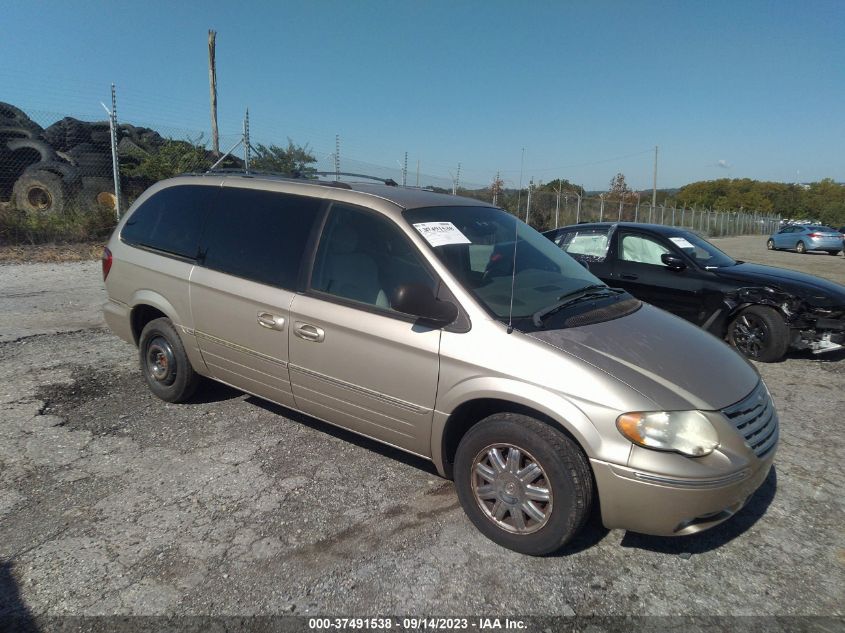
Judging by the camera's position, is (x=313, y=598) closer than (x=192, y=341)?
Yes

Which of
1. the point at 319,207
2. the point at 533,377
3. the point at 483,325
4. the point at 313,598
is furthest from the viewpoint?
the point at 319,207

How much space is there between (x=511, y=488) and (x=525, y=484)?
0.09 m

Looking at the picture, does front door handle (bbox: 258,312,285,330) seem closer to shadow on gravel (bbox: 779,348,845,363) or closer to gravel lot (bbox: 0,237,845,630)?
gravel lot (bbox: 0,237,845,630)

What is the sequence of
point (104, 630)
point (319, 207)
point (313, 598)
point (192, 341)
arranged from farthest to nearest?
1. point (192, 341)
2. point (319, 207)
3. point (313, 598)
4. point (104, 630)

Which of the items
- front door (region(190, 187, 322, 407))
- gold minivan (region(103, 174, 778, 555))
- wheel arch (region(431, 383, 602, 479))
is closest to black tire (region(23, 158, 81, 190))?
gold minivan (region(103, 174, 778, 555))

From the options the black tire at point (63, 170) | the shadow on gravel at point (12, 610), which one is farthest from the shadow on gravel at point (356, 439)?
the black tire at point (63, 170)

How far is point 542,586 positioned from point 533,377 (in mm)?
954

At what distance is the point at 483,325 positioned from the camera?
114 inches

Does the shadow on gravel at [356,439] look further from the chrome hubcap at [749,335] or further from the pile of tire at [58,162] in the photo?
the pile of tire at [58,162]

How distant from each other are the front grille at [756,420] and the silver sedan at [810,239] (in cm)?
2980

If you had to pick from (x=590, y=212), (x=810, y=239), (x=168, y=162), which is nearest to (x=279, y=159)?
(x=168, y=162)

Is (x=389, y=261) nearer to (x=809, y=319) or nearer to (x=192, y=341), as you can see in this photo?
(x=192, y=341)

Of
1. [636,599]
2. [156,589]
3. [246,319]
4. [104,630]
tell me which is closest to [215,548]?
[156,589]

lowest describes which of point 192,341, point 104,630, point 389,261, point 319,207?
point 104,630
